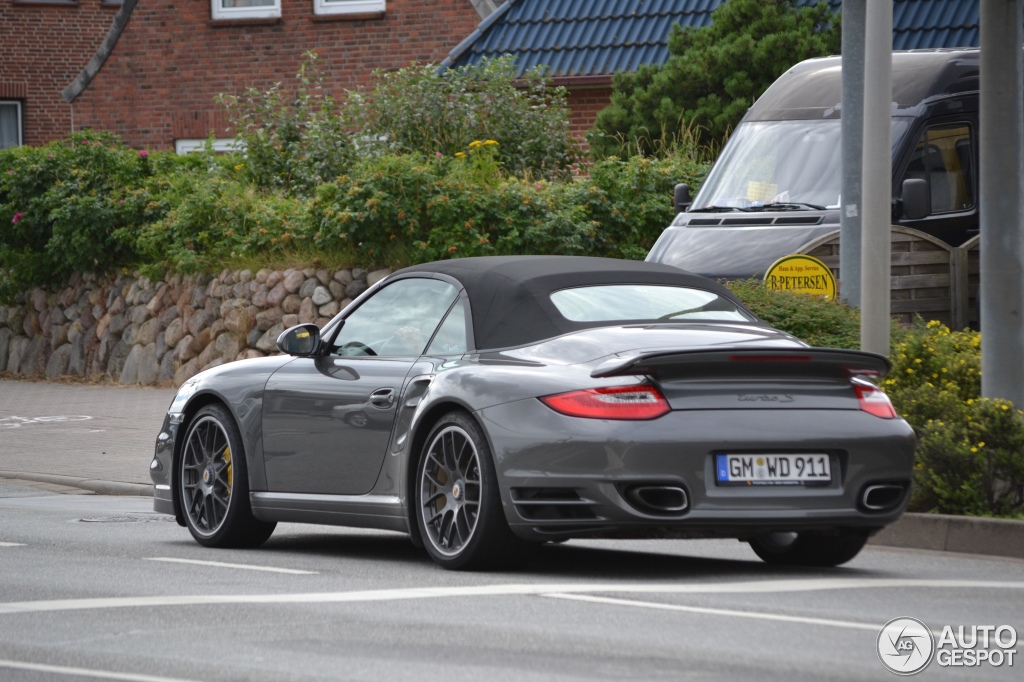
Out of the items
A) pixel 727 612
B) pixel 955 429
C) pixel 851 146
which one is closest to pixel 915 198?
pixel 851 146

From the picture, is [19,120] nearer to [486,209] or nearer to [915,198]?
[486,209]

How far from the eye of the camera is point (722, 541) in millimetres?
9883

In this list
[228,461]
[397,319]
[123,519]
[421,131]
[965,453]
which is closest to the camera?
[397,319]

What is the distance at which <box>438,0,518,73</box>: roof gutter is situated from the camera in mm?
26484

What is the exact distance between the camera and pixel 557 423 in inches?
294

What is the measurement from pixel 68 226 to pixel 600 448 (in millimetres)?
16330

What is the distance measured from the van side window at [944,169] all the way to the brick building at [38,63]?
23.2 m

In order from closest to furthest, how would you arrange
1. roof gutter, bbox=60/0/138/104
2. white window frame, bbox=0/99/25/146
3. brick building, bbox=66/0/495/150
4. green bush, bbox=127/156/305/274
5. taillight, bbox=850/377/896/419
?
taillight, bbox=850/377/896/419 < green bush, bbox=127/156/305/274 < brick building, bbox=66/0/495/150 < roof gutter, bbox=60/0/138/104 < white window frame, bbox=0/99/25/146

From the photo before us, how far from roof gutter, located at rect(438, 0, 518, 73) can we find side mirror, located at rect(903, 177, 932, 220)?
1279 cm

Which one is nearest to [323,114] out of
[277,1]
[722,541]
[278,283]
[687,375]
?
[278,283]

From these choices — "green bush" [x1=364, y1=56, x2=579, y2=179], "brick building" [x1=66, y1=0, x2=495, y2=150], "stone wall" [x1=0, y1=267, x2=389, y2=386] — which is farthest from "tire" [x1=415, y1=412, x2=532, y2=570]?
"brick building" [x1=66, y1=0, x2=495, y2=150]

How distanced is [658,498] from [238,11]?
79.9 ft

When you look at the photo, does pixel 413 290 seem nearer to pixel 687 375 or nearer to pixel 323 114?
pixel 687 375

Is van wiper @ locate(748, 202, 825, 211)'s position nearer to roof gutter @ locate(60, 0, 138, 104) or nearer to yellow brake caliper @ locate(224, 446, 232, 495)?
yellow brake caliper @ locate(224, 446, 232, 495)
